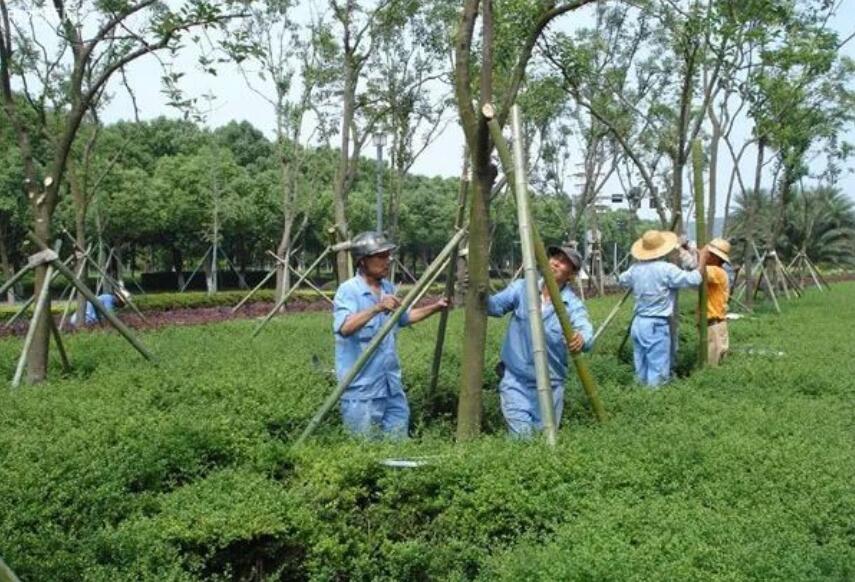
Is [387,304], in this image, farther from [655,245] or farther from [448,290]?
[655,245]

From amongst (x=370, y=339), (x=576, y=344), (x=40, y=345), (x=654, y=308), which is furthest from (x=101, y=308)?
(x=654, y=308)

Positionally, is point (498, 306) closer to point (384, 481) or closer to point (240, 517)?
point (384, 481)

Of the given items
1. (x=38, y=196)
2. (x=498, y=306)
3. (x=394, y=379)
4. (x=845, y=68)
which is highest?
(x=845, y=68)

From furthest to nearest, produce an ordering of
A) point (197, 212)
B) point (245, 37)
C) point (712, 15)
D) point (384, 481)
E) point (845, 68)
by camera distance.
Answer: point (197, 212) → point (845, 68) → point (712, 15) → point (245, 37) → point (384, 481)

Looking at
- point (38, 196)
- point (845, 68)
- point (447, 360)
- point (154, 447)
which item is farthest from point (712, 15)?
point (845, 68)

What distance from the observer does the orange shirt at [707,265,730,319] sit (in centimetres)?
862

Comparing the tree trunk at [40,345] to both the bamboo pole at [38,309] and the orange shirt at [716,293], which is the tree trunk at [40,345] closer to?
the bamboo pole at [38,309]

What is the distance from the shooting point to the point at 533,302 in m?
4.59

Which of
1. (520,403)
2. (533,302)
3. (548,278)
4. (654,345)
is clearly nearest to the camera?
(533,302)

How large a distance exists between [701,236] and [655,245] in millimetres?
391

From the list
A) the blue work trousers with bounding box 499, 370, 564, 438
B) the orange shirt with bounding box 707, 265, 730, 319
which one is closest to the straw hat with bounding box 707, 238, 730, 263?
the orange shirt with bounding box 707, 265, 730, 319

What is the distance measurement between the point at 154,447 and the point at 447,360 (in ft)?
12.0

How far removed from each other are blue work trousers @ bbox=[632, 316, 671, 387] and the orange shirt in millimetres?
1239

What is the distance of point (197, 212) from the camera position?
101ft
